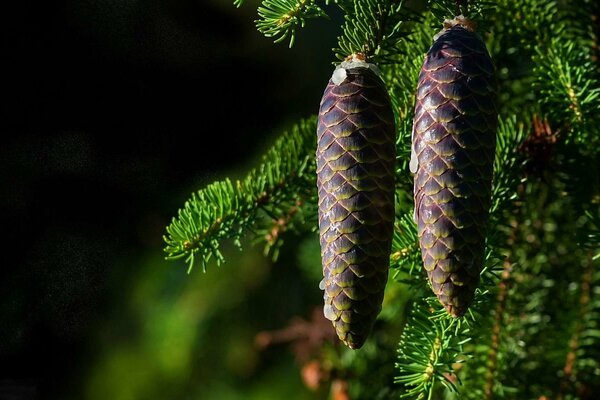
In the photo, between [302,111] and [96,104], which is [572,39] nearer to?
[302,111]

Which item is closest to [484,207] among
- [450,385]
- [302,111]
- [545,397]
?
[450,385]

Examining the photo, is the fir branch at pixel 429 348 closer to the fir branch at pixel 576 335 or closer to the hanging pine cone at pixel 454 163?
the hanging pine cone at pixel 454 163

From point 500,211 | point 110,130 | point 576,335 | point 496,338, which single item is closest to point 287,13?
point 500,211

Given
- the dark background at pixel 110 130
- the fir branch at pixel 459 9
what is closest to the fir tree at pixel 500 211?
the fir branch at pixel 459 9

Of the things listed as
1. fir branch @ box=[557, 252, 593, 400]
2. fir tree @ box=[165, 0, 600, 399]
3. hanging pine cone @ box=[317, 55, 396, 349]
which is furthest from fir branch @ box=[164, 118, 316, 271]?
fir branch @ box=[557, 252, 593, 400]

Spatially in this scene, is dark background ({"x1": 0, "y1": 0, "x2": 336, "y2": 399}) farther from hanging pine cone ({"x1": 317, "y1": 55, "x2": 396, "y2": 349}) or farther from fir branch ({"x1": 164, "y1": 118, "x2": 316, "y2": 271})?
hanging pine cone ({"x1": 317, "y1": 55, "x2": 396, "y2": 349})
